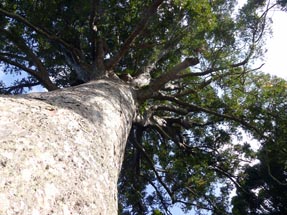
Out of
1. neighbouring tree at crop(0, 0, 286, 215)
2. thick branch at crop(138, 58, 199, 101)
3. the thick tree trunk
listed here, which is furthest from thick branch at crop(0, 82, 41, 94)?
the thick tree trunk

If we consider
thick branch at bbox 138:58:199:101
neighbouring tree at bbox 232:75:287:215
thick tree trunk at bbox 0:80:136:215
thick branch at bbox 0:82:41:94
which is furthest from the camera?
thick branch at bbox 0:82:41:94

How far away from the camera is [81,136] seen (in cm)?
210

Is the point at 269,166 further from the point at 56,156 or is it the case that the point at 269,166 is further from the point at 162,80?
the point at 56,156

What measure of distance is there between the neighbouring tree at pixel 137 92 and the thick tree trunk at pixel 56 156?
0.01 metres

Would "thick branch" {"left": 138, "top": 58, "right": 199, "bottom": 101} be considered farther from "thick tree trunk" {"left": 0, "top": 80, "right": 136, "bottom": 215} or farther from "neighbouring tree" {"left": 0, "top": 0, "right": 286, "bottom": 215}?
"thick tree trunk" {"left": 0, "top": 80, "right": 136, "bottom": 215}

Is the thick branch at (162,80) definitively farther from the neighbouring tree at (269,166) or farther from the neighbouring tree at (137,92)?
the neighbouring tree at (269,166)

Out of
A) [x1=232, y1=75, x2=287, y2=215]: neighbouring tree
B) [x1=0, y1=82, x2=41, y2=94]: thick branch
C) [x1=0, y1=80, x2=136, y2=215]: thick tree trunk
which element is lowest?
[x1=0, y1=80, x2=136, y2=215]: thick tree trunk

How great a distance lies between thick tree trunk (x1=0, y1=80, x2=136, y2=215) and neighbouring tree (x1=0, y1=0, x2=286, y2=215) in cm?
1

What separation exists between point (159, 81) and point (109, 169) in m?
3.15

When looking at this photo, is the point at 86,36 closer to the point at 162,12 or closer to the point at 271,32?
the point at 162,12

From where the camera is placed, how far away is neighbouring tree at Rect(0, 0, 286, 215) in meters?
2.09

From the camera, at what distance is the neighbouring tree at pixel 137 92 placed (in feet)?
6.86

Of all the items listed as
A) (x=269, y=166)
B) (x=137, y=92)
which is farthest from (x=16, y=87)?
(x=269, y=166)

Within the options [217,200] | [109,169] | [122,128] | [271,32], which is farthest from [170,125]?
[109,169]
